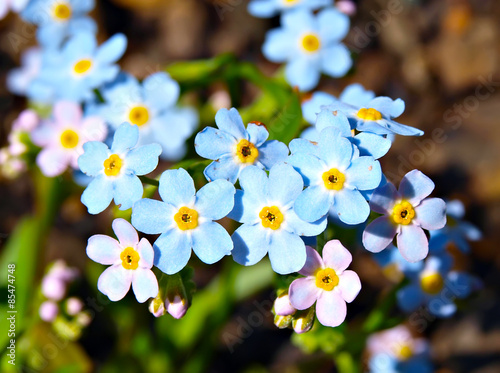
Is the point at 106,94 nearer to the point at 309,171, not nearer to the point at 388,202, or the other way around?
the point at 309,171

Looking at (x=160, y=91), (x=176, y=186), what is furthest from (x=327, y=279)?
(x=160, y=91)

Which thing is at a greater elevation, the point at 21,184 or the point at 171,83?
the point at 171,83

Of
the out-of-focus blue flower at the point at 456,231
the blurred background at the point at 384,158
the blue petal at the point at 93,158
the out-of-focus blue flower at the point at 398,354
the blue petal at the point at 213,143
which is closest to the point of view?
the blue petal at the point at 213,143

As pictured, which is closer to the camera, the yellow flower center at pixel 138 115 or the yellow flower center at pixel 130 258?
the yellow flower center at pixel 130 258

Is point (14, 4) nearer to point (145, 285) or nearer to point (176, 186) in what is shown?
point (176, 186)

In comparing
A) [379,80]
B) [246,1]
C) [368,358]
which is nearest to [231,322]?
[368,358]

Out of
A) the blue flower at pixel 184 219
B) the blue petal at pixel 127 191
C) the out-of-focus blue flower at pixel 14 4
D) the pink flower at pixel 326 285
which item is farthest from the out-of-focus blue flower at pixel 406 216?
the out-of-focus blue flower at pixel 14 4

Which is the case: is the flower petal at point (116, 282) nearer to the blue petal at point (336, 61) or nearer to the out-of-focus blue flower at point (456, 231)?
the out-of-focus blue flower at point (456, 231)
